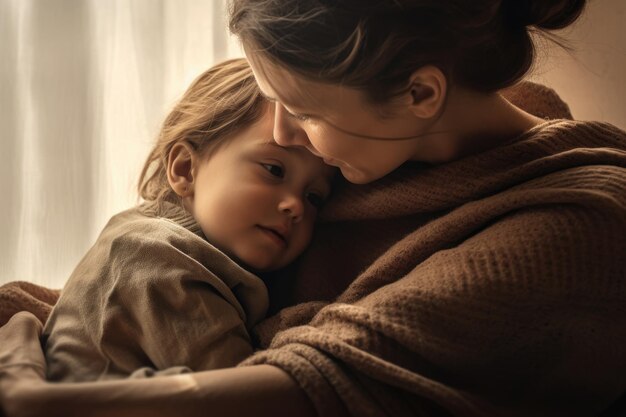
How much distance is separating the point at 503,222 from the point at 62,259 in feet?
2.42

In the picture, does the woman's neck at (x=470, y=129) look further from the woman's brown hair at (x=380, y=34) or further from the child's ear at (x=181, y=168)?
the child's ear at (x=181, y=168)

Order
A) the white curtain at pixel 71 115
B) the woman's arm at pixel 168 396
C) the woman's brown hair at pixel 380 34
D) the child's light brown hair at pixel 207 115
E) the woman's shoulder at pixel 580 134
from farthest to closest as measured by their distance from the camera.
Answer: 1. the white curtain at pixel 71 115
2. the child's light brown hair at pixel 207 115
3. the woman's shoulder at pixel 580 134
4. the woman's brown hair at pixel 380 34
5. the woman's arm at pixel 168 396

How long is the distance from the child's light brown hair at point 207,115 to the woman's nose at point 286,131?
0.07 m

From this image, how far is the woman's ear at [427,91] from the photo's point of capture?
887 millimetres

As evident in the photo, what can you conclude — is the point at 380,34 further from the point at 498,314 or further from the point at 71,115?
the point at 71,115

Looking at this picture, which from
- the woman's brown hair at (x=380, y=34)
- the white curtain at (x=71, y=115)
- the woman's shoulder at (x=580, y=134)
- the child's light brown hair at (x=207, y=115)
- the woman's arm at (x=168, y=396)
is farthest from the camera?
the white curtain at (x=71, y=115)

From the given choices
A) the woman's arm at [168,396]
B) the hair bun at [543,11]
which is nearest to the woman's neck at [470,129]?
the hair bun at [543,11]

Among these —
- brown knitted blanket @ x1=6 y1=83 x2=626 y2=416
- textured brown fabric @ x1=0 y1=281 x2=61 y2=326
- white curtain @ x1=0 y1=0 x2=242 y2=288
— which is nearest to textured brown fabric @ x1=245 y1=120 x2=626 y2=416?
brown knitted blanket @ x1=6 y1=83 x2=626 y2=416

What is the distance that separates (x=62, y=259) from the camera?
4.17 feet

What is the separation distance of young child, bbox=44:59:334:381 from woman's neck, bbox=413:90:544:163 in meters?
0.16

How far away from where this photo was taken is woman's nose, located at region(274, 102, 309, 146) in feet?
3.25

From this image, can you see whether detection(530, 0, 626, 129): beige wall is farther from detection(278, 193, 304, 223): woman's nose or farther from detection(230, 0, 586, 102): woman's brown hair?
detection(278, 193, 304, 223): woman's nose

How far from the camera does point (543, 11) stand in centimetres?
92

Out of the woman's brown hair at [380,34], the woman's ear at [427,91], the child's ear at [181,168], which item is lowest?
the child's ear at [181,168]
